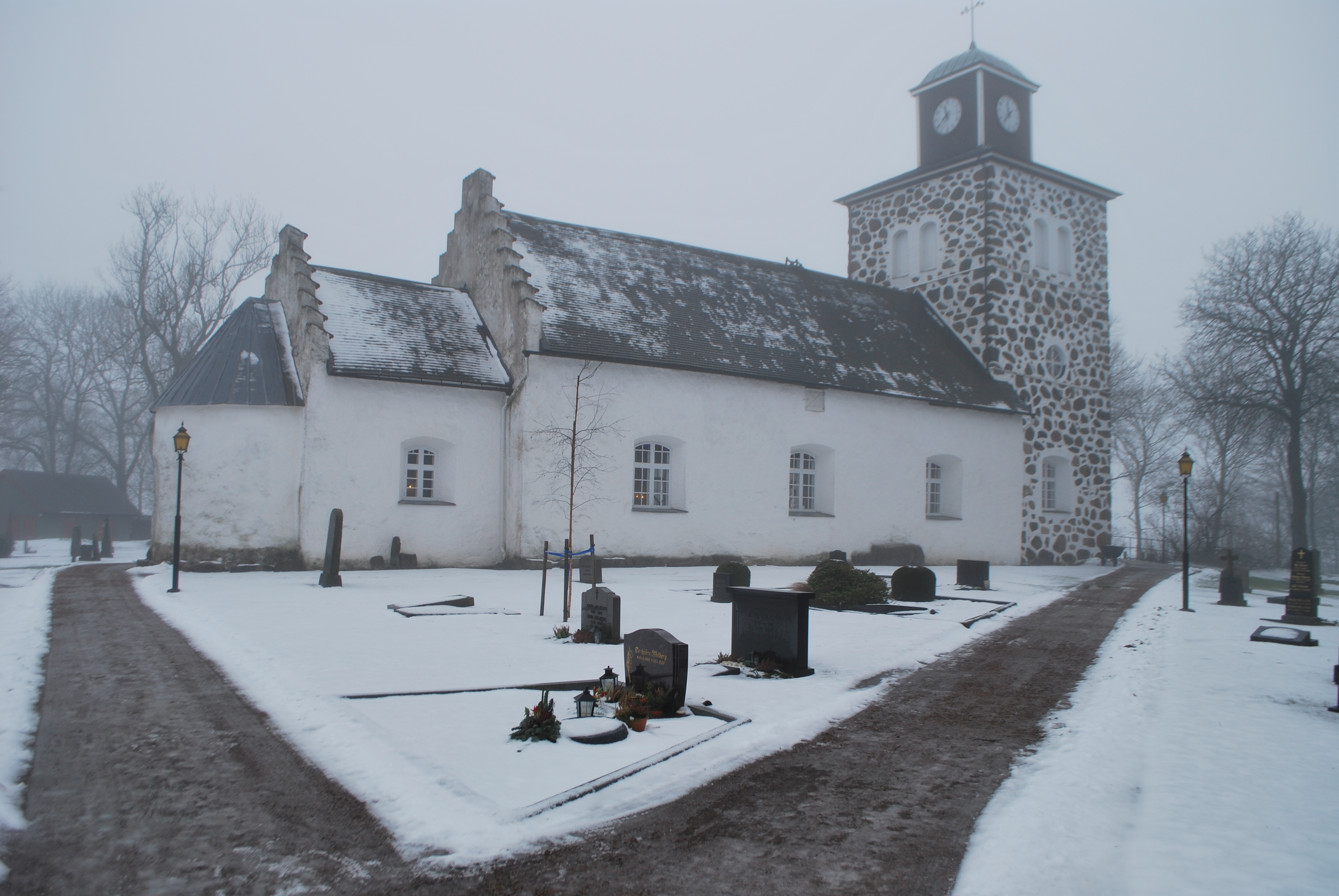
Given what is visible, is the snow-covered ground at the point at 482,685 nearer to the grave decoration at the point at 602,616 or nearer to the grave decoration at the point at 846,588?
the grave decoration at the point at 602,616

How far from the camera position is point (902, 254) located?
31.3 meters

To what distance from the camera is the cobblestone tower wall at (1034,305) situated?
28312 mm

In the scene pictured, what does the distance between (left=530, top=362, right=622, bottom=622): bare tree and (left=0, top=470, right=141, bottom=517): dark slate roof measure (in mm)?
32216

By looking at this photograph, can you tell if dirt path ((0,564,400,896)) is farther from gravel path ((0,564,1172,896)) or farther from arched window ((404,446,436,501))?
arched window ((404,446,436,501))

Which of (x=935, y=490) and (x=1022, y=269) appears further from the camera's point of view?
(x=1022, y=269)

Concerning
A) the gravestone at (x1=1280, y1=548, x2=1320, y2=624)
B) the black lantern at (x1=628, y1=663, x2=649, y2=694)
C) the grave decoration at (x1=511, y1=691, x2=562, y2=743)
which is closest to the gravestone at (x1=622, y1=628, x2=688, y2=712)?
the black lantern at (x1=628, y1=663, x2=649, y2=694)

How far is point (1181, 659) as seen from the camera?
1020cm

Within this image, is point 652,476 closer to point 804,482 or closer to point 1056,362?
point 804,482

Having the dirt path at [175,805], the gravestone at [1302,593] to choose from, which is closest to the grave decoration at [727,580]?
the dirt path at [175,805]

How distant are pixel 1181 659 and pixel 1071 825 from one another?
6659 millimetres

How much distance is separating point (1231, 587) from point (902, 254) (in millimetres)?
17595

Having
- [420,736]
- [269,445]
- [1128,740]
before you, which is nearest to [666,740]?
[420,736]

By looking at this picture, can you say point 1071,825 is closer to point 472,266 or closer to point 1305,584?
point 1305,584

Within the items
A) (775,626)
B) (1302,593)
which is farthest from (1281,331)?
(775,626)
